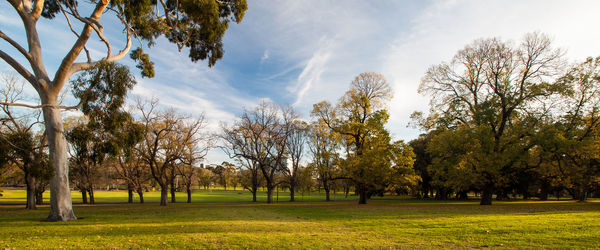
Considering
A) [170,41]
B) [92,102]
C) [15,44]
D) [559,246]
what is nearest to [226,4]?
[170,41]

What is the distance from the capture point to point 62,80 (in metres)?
14.3

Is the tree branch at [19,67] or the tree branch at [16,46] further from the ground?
the tree branch at [16,46]

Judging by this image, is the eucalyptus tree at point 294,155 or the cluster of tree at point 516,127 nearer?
the cluster of tree at point 516,127

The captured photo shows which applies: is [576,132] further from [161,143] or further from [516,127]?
[161,143]

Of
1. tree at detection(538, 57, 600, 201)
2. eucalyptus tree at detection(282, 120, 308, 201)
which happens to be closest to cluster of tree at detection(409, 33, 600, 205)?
tree at detection(538, 57, 600, 201)

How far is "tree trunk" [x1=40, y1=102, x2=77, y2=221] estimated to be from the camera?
13.6m

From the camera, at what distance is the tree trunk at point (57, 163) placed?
13.6 metres

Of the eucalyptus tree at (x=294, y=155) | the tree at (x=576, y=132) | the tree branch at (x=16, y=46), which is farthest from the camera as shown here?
the eucalyptus tree at (x=294, y=155)

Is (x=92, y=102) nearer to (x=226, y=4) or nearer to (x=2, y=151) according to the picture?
(x=2, y=151)

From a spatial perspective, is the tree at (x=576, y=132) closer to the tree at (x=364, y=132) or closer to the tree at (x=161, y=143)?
the tree at (x=364, y=132)

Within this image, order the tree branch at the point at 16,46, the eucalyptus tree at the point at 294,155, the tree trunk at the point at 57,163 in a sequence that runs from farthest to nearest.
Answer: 1. the eucalyptus tree at the point at 294,155
2. the tree trunk at the point at 57,163
3. the tree branch at the point at 16,46

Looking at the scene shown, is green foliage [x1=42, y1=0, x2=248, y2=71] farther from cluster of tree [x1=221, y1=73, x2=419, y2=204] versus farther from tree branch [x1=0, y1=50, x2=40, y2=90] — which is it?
cluster of tree [x1=221, y1=73, x2=419, y2=204]

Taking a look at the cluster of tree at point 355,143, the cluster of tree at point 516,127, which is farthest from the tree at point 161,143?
the cluster of tree at point 516,127

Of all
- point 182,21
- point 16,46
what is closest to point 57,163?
point 16,46
